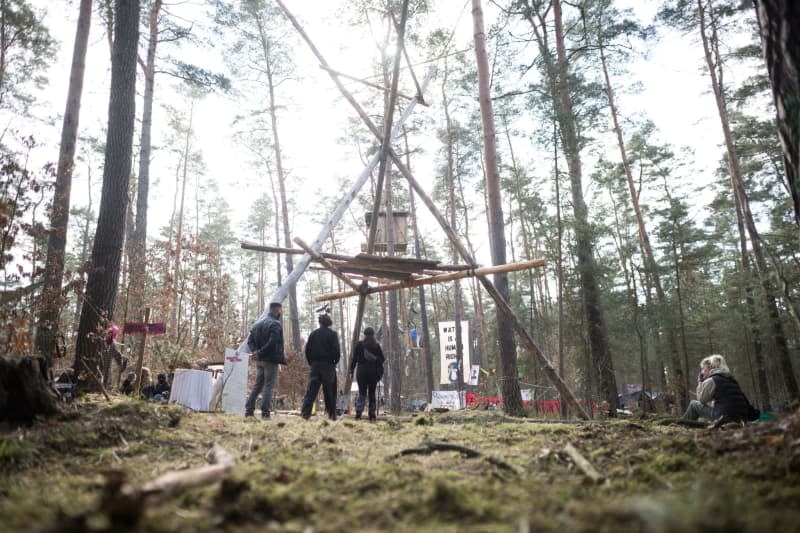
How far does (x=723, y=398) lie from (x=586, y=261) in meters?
5.66

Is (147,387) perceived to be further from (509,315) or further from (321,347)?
(509,315)

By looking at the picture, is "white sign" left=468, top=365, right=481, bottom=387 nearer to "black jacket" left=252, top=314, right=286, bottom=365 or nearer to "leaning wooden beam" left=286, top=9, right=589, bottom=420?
"leaning wooden beam" left=286, top=9, right=589, bottom=420

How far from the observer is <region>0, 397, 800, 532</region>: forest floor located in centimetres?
148

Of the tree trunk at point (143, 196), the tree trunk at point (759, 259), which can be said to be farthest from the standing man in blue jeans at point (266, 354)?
the tree trunk at point (759, 259)

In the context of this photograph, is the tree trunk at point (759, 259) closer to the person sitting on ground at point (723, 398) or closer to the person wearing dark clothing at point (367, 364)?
the person sitting on ground at point (723, 398)

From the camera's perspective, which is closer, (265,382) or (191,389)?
(265,382)

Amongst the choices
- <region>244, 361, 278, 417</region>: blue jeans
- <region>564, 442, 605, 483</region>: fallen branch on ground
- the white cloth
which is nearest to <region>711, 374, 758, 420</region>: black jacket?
<region>564, 442, 605, 483</region>: fallen branch on ground

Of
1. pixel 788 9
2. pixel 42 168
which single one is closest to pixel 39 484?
pixel 788 9

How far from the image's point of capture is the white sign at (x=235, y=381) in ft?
30.2

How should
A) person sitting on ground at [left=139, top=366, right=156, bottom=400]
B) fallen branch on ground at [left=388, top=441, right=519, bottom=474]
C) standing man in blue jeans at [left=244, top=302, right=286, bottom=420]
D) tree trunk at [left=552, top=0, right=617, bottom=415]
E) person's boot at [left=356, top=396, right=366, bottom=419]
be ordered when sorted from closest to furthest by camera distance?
fallen branch on ground at [left=388, top=441, right=519, bottom=474] < standing man in blue jeans at [left=244, top=302, right=286, bottom=420] < person's boot at [left=356, top=396, right=366, bottom=419] < person sitting on ground at [left=139, top=366, right=156, bottom=400] < tree trunk at [left=552, top=0, right=617, bottom=415]

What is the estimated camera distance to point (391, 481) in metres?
2.35

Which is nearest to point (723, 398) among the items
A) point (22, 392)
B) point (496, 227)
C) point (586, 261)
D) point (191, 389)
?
point (496, 227)

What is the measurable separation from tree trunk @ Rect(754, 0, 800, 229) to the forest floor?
4.97ft

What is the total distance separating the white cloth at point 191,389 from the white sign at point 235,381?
65cm
